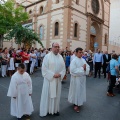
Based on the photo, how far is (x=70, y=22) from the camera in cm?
2336

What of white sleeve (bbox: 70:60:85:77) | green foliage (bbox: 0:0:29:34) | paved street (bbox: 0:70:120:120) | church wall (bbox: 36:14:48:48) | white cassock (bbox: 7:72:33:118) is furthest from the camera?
church wall (bbox: 36:14:48:48)

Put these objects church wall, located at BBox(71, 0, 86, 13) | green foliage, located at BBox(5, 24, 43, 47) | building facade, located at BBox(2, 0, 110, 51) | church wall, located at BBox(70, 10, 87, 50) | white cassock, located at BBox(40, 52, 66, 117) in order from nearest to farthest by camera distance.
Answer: white cassock, located at BBox(40, 52, 66, 117), green foliage, located at BBox(5, 24, 43, 47), building facade, located at BBox(2, 0, 110, 51), church wall, located at BBox(70, 10, 87, 50), church wall, located at BBox(71, 0, 86, 13)

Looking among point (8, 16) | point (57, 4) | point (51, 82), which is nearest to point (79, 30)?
point (57, 4)

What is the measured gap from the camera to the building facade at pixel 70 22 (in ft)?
76.4

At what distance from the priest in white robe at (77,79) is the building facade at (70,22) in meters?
16.6

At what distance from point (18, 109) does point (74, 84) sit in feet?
6.72

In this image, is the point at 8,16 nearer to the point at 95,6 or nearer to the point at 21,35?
the point at 21,35

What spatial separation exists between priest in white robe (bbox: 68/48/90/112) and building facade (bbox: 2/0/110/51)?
16.6 m

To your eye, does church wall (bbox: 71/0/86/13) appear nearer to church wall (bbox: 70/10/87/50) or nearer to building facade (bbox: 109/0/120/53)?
church wall (bbox: 70/10/87/50)

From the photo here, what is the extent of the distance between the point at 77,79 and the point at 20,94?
1983mm

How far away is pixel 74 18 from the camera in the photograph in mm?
24094

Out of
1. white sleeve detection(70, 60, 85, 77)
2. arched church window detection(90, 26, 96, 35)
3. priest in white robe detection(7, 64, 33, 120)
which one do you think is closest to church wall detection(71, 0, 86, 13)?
arched church window detection(90, 26, 96, 35)

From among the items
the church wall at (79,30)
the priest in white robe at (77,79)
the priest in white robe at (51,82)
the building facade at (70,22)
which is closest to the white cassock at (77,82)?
the priest in white robe at (77,79)

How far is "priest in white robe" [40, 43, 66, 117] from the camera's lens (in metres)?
5.18
